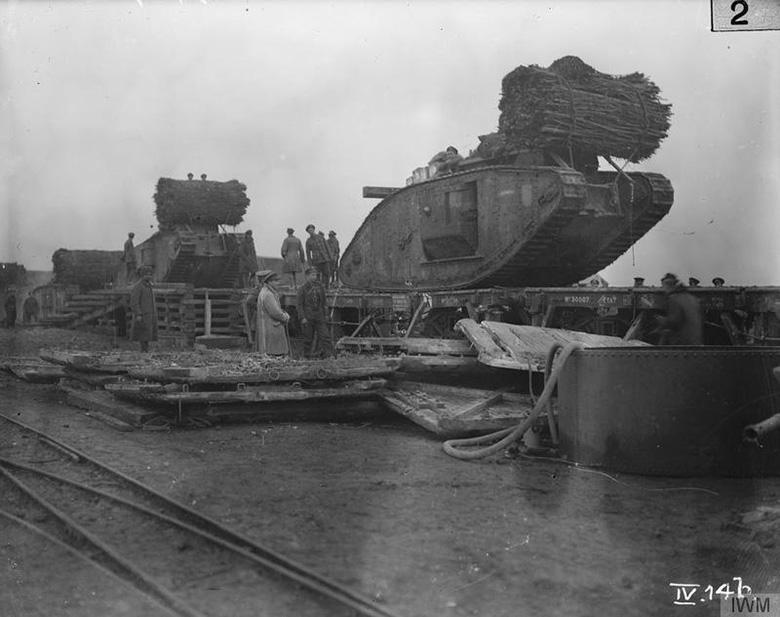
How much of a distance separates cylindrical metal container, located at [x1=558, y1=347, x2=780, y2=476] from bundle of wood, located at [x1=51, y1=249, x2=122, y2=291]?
24.1 meters

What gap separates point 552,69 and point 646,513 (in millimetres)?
8237

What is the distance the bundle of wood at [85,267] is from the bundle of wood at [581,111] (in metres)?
19.2

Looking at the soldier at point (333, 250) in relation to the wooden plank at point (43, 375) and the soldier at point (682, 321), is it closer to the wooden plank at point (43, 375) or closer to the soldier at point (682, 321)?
the wooden plank at point (43, 375)

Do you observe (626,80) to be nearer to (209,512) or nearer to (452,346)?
(452,346)

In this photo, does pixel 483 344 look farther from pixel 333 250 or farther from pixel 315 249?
pixel 333 250

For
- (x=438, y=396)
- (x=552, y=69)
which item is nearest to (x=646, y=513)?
(x=438, y=396)

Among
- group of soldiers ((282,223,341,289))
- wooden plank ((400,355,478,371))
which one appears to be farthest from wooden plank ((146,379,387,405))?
group of soldiers ((282,223,341,289))

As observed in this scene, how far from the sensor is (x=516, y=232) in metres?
12.3

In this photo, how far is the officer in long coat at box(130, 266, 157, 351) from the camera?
13664 millimetres

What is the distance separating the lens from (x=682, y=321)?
931 centimetres

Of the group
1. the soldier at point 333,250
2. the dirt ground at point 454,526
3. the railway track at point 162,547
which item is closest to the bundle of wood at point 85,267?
the soldier at point 333,250

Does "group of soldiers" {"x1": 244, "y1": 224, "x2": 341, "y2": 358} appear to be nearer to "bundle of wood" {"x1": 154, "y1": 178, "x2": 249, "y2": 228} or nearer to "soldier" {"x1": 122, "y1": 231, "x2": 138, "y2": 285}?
"bundle of wood" {"x1": 154, "y1": 178, "x2": 249, "y2": 228}

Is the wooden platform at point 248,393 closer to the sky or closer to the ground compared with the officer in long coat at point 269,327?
closer to the ground

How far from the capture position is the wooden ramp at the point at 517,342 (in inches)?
312
